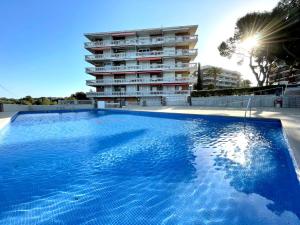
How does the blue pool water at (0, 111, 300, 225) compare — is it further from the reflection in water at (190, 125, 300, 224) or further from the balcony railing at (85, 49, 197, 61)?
the balcony railing at (85, 49, 197, 61)

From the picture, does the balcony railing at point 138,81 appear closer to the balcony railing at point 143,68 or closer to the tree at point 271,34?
the balcony railing at point 143,68

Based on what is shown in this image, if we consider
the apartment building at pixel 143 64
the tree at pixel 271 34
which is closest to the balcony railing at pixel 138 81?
the apartment building at pixel 143 64

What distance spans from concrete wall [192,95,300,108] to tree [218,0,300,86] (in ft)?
19.9

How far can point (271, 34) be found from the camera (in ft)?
71.6

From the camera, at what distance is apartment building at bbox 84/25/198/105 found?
35250 millimetres

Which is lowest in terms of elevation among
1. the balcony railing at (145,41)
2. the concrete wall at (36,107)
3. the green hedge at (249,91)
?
the concrete wall at (36,107)

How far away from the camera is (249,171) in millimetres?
4977

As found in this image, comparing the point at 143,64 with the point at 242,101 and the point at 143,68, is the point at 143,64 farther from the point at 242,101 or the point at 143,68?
the point at 242,101

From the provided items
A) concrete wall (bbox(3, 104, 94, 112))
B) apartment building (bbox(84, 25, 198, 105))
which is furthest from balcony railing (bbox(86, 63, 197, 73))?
concrete wall (bbox(3, 104, 94, 112))

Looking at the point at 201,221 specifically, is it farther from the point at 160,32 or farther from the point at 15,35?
the point at 160,32

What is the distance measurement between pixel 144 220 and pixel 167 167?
92.2 inches

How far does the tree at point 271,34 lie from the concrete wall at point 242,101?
6.05m

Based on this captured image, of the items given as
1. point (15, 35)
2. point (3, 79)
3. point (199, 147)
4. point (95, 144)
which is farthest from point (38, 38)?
point (199, 147)

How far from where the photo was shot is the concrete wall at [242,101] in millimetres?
19228
